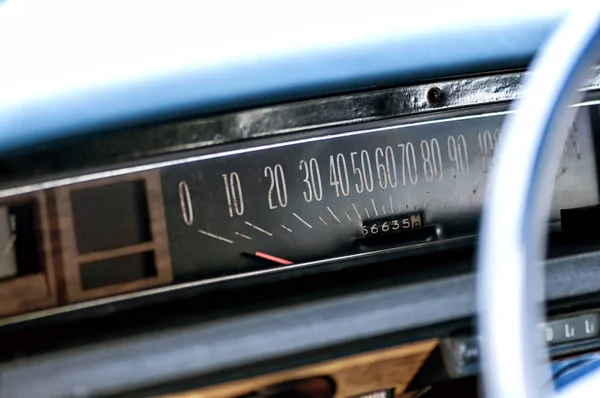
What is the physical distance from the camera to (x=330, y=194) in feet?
3.63

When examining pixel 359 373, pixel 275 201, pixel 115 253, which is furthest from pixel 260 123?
pixel 359 373

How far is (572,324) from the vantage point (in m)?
1.09

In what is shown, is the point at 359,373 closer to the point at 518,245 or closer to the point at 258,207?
the point at 258,207

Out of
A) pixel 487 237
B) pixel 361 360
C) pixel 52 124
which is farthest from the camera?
pixel 361 360

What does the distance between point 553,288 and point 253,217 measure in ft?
1.43

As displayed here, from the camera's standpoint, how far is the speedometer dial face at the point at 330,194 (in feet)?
3.44

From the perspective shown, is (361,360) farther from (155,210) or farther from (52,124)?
(52,124)

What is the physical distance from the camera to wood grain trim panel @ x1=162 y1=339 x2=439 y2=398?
38.9 inches

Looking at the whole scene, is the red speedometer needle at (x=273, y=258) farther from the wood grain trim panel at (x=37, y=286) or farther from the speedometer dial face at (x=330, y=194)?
the wood grain trim panel at (x=37, y=286)

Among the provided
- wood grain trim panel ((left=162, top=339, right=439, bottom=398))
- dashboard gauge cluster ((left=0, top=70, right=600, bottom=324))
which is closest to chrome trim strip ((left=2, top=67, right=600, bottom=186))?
dashboard gauge cluster ((left=0, top=70, right=600, bottom=324))

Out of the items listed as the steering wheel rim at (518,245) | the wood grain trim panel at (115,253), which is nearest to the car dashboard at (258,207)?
the wood grain trim panel at (115,253)

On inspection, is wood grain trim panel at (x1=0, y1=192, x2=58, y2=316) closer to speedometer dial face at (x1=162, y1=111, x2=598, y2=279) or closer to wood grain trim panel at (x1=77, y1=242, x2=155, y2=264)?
wood grain trim panel at (x1=77, y1=242, x2=155, y2=264)

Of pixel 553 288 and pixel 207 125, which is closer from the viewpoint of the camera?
pixel 207 125

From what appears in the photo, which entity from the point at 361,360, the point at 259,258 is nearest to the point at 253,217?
the point at 259,258
